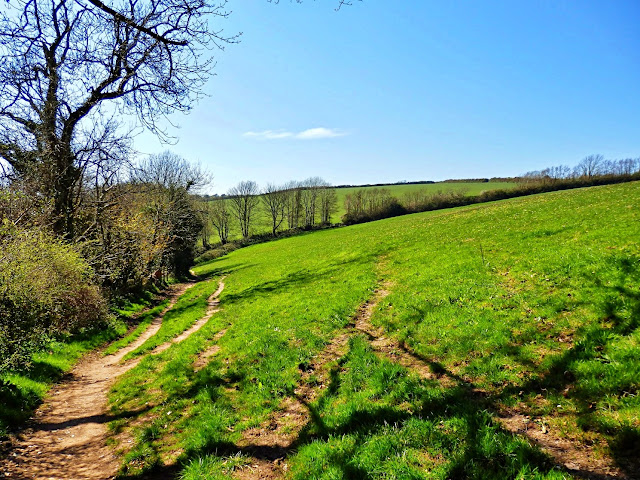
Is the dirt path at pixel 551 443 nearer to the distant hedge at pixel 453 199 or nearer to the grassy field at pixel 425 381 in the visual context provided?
the grassy field at pixel 425 381

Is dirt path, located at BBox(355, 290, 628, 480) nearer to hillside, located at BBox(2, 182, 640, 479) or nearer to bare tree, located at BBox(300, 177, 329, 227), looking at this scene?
hillside, located at BBox(2, 182, 640, 479)

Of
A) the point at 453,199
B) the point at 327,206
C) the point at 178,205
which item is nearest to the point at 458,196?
the point at 453,199

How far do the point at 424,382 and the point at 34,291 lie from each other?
11433mm

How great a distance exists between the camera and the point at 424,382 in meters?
6.10

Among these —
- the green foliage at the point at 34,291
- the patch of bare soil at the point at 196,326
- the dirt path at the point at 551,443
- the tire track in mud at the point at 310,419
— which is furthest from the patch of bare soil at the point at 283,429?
the patch of bare soil at the point at 196,326

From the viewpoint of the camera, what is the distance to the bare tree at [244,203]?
83.7 m

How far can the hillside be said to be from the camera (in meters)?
4.22

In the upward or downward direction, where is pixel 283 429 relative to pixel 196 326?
upward

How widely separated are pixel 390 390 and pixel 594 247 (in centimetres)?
945

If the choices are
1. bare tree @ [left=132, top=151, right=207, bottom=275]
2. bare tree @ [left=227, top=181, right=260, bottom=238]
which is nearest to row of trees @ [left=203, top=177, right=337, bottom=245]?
bare tree @ [left=227, top=181, right=260, bottom=238]

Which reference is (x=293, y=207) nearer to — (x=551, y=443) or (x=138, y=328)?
(x=138, y=328)

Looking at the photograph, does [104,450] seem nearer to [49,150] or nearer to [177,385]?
[177,385]

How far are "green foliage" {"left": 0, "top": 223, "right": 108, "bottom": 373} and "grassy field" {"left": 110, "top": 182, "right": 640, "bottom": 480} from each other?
2.95 m

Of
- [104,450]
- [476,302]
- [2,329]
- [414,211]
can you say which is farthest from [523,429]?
[414,211]
